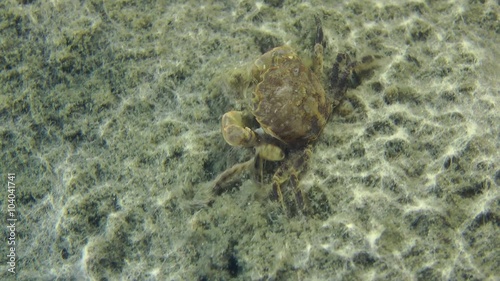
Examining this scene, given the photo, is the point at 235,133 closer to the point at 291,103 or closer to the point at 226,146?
the point at 226,146

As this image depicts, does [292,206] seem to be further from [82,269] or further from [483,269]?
[82,269]

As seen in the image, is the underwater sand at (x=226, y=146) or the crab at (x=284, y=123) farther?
the crab at (x=284, y=123)

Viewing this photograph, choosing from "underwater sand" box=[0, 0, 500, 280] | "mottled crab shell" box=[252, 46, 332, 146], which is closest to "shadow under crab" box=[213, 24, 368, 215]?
"mottled crab shell" box=[252, 46, 332, 146]

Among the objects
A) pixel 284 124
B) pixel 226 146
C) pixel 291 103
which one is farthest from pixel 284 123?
pixel 226 146

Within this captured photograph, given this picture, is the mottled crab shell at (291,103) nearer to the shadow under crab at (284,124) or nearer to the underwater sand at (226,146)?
the shadow under crab at (284,124)

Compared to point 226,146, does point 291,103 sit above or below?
above

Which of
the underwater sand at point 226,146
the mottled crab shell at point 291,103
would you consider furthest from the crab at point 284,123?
the underwater sand at point 226,146

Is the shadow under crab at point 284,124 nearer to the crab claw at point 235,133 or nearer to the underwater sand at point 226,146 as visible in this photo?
the crab claw at point 235,133
